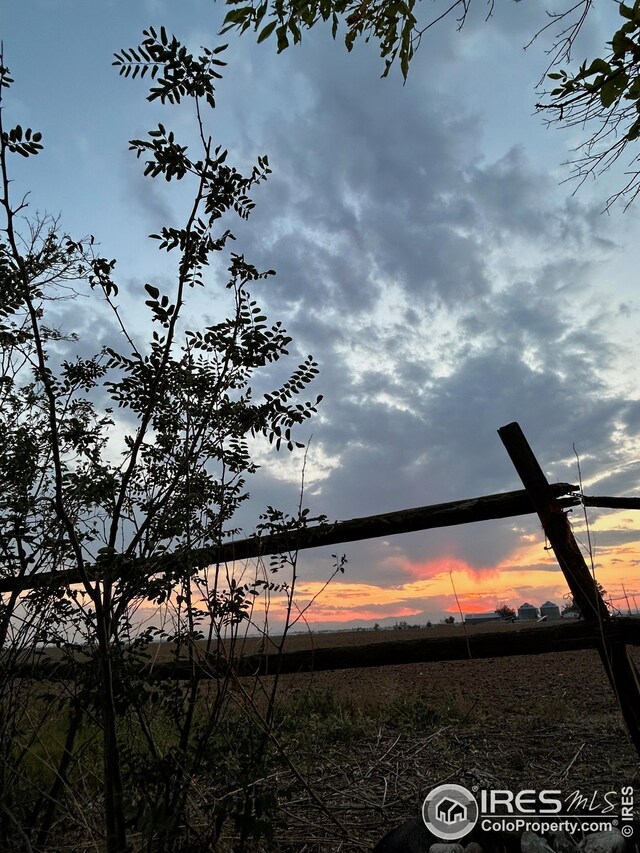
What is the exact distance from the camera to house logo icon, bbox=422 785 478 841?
2.10 metres

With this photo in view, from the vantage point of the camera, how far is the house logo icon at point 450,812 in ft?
6.89

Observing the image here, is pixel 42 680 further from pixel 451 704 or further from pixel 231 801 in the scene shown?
pixel 451 704

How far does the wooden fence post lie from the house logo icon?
1.11 metres

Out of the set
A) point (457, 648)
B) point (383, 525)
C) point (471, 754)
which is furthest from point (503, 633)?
point (383, 525)

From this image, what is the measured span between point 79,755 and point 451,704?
279 cm

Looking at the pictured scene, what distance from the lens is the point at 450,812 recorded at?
219cm

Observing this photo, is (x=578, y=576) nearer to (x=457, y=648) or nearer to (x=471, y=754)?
(x=457, y=648)

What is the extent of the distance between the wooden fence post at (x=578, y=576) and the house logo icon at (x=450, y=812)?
1114 mm

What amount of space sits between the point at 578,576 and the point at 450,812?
4.65 ft

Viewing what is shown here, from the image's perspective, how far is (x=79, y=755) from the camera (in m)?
2.47

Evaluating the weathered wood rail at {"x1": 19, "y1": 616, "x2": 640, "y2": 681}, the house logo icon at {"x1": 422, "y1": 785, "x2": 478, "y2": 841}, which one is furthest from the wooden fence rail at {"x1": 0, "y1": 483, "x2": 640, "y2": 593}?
the house logo icon at {"x1": 422, "y1": 785, "x2": 478, "y2": 841}

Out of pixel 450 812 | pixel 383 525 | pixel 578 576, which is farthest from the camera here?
pixel 383 525

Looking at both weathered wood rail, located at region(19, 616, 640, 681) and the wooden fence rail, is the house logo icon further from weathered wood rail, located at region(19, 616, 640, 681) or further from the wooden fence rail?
the wooden fence rail

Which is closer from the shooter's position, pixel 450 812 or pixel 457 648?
pixel 450 812
